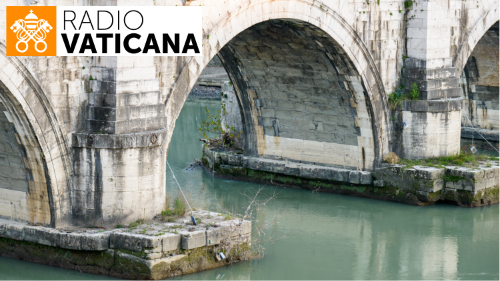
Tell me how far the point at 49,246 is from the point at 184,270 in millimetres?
1441

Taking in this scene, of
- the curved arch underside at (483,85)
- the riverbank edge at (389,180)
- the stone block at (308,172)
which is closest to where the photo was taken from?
the riverbank edge at (389,180)

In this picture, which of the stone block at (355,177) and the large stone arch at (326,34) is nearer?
the large stone arch at (326,34)

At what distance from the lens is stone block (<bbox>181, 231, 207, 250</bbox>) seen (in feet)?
25.9

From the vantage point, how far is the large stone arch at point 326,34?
8953mm

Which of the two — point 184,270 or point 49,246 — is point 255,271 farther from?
point 49,246

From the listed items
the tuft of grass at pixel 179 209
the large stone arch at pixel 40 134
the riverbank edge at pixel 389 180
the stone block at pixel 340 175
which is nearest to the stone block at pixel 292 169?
the riverbank edge at pixel 389 180

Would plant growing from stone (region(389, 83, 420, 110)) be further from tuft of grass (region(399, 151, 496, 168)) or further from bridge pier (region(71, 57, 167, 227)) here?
bridge pier (region(71, 57, 167, 227))

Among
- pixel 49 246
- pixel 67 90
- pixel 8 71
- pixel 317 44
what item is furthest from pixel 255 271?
pixel 317 44

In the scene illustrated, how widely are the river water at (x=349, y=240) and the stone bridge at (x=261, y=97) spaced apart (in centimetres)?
84

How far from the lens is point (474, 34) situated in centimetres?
1351

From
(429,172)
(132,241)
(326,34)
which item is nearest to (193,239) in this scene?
(132,241)

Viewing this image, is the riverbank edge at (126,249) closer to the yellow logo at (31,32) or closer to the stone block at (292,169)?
the yellow logo at (31,32)

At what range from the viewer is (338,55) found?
38.2 feet

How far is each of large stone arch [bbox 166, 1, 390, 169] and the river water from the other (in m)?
1.24
